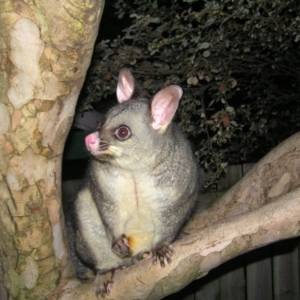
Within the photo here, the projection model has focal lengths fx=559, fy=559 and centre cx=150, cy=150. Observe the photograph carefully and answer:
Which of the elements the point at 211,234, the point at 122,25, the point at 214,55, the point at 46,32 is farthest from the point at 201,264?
the point at 122,25

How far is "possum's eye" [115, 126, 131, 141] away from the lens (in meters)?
2.95

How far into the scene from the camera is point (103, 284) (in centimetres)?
289

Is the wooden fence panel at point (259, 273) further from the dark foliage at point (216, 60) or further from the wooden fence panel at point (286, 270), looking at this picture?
the dark foliage at point (216, 60)

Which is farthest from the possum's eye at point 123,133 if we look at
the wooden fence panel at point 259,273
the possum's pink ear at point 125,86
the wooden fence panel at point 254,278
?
the wooden fence panel at point 259,273

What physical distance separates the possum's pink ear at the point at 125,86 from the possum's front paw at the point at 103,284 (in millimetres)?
1006

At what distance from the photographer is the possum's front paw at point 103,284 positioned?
2.84 m

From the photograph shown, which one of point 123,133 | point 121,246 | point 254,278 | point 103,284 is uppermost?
point 123,133

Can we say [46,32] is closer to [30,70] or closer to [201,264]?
[30,70]

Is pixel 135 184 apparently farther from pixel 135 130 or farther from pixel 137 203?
pixel 135 130

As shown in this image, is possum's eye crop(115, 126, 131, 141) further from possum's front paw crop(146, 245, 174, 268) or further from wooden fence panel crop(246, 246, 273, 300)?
wooden fence panel crop(246, 246, 273, 300)

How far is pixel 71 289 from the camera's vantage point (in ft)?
9.55

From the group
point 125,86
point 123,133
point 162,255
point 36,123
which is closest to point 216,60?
point 125,86

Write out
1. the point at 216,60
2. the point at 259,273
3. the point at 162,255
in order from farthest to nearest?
the point at 259,273, the point at 216,60, the point at 162,255

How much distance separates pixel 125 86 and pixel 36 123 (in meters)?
0.97
